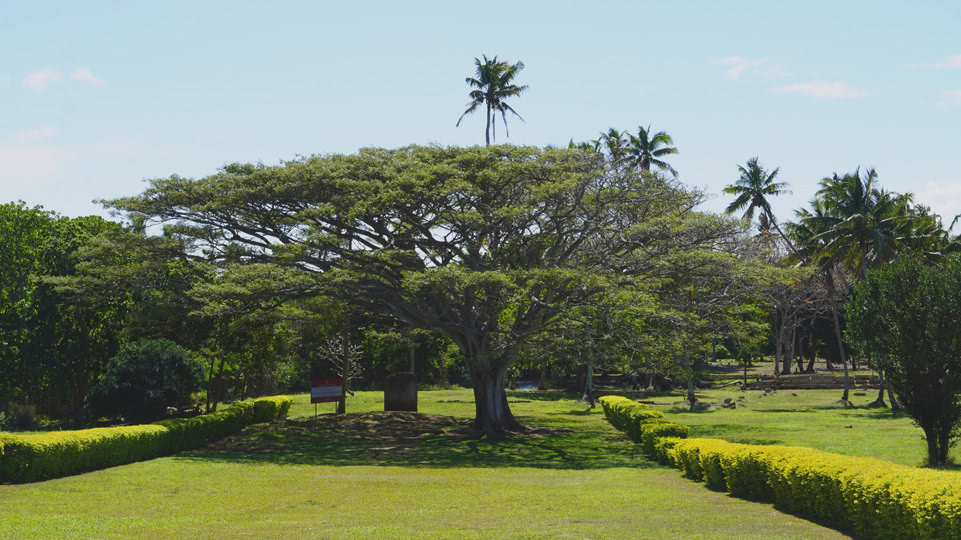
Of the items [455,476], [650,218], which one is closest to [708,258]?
[650,218]

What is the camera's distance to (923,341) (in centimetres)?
1931

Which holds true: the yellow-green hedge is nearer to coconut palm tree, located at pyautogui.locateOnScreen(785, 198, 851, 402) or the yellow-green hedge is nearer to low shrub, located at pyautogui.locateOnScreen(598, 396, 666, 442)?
low shrub, located at pyautogui.locateOnScreen(598, 396, 666, 442)

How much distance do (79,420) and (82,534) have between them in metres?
29.0

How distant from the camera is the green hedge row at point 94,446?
55.6 ft

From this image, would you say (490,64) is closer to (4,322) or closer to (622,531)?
(4,322)

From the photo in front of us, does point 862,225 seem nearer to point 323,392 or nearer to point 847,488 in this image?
point 323,392

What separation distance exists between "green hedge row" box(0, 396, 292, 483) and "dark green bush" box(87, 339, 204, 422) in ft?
15.4

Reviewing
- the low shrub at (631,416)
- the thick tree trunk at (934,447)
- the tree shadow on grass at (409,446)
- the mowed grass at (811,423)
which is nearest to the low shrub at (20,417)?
the tree shadow on grass at (409,446)

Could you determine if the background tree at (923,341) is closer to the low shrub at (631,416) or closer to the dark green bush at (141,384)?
the low shrub at (631,416)

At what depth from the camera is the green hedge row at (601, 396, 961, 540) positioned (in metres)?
9.87

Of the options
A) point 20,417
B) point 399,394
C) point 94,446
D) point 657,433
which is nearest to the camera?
point 94,446

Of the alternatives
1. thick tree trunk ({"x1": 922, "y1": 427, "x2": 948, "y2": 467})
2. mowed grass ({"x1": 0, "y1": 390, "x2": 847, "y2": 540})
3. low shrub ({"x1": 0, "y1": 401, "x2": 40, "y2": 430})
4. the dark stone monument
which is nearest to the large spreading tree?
mowed grass ({"x1": 0, "y1": 390, "x2": 847, "y2": 540})

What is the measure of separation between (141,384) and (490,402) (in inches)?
564

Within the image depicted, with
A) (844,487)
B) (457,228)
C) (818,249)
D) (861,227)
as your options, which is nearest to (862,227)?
(861,227)
